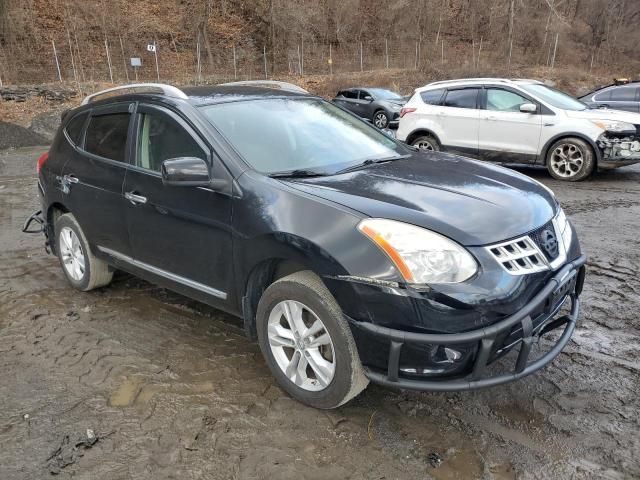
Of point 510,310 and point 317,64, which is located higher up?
point 317,64

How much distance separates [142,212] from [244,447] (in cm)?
180

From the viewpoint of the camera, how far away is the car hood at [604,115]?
8.09 metres

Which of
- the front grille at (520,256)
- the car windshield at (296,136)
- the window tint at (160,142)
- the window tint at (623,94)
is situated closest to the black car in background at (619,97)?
the window tint at (623,94)

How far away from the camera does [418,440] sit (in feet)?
8.52

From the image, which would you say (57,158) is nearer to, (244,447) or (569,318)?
(244,447)

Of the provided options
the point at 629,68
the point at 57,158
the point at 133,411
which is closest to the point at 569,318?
the point at 133,411

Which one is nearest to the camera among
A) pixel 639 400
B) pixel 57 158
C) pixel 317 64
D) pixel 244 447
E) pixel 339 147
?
pixel 244 447

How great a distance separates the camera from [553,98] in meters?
8.88

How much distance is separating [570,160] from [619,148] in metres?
0.72

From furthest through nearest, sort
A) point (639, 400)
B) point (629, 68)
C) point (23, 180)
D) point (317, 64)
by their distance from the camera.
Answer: point (629, 68) < point (317, 64) < point (23, 180) < point (639, 400)

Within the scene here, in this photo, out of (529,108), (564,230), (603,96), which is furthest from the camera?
(603,96)

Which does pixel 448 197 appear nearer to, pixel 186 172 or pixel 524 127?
pixel 186 172

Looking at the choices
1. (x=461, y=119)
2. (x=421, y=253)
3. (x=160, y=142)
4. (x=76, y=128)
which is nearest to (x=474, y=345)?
(x=421, y=253)

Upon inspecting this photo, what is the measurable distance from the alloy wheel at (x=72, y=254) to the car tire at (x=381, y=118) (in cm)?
1442
